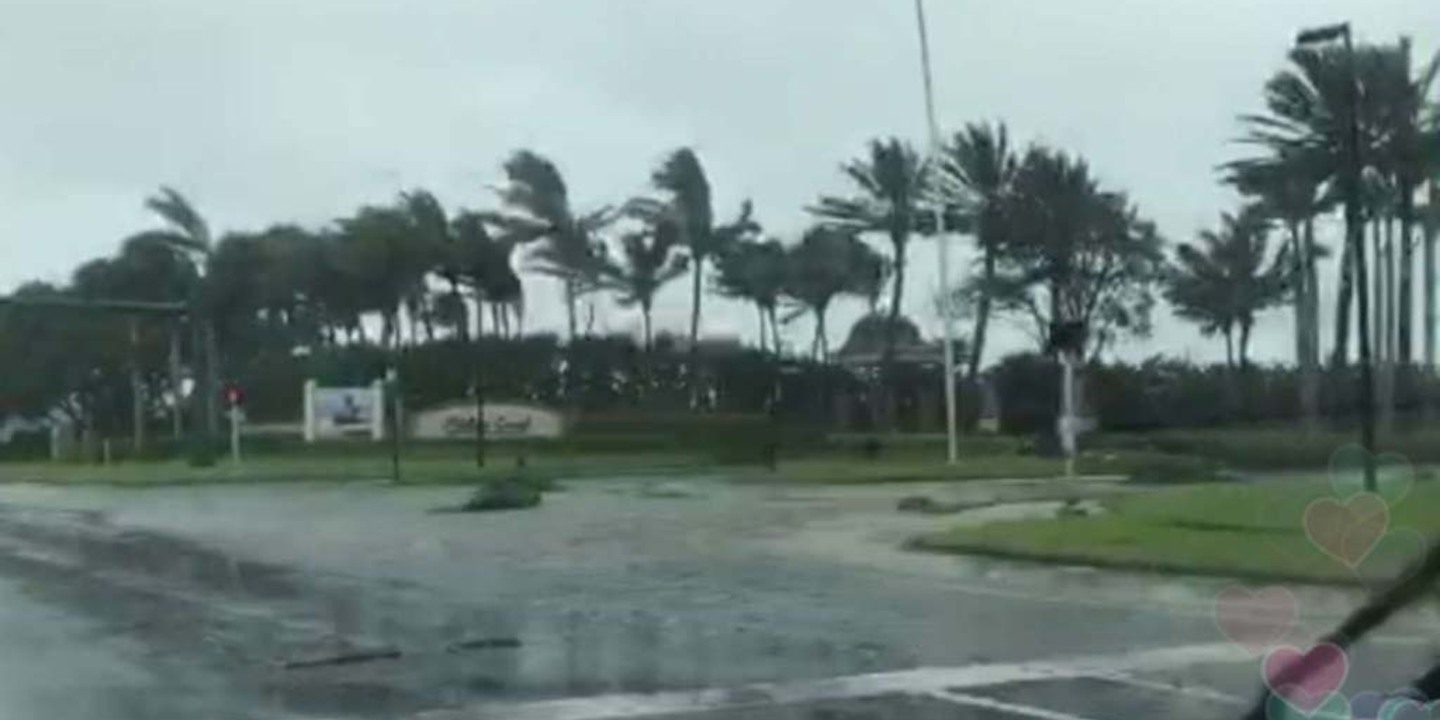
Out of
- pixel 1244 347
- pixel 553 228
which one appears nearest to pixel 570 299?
pixel 553 228

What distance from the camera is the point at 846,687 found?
14.1 metres

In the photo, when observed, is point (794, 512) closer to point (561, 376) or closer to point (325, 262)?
point (561, 376)

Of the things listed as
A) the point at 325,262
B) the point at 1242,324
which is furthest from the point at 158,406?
the point at 1242,324

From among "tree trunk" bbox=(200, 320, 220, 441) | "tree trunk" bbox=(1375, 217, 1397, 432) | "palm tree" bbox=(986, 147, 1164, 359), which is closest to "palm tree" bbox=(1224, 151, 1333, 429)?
"tree trunk" bbox=(1375, 217, 1397, 432)

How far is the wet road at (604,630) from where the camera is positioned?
45.3 feet

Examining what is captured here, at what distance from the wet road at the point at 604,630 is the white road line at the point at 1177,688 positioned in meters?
0.03

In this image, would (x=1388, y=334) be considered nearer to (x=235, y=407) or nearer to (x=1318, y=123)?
(x=1318, y=123)

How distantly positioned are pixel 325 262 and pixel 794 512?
181ft

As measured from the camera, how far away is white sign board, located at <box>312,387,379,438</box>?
81.7 metres

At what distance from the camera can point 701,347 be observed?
83.8 metres

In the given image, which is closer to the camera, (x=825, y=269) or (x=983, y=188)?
(x=983, y=188)
